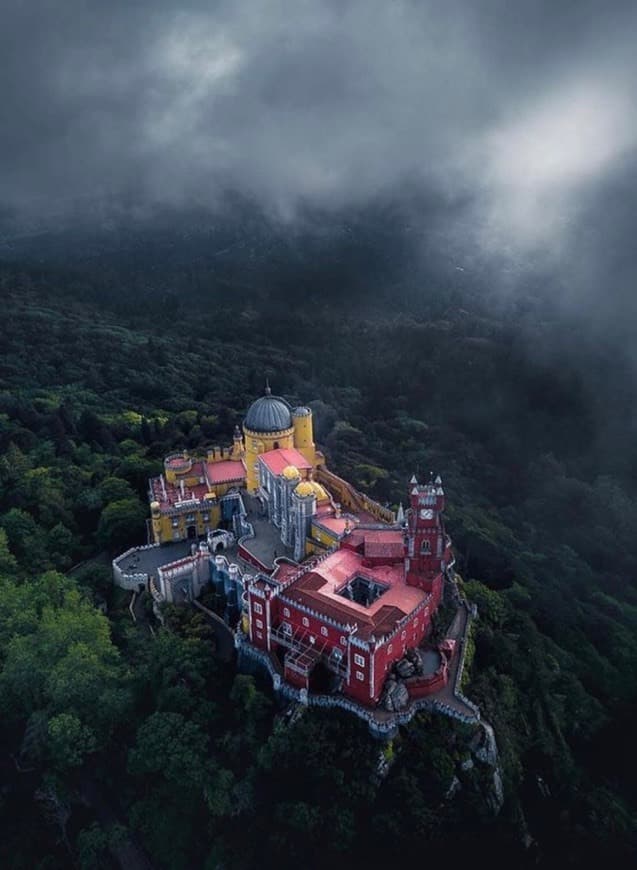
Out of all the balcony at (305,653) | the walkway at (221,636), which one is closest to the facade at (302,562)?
the balcony at (305,653)

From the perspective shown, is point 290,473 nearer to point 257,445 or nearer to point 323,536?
point 323,536

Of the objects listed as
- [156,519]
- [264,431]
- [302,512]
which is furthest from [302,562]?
[156,519]

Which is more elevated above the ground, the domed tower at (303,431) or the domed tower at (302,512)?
the domed tower at (303,431)

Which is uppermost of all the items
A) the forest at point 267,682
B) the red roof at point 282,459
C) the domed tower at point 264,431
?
the domed tower at point 264,431

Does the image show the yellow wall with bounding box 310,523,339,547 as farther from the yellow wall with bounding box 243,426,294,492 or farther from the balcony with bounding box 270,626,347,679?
the yellow wall with bounding box 243,426,294,492

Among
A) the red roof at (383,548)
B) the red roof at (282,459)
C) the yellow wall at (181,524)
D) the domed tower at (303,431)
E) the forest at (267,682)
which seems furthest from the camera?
the domed tower at (303,431)

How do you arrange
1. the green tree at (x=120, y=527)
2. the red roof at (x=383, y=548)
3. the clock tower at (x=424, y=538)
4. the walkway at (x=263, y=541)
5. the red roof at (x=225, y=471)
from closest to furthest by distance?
1. the clock tower at (x=424, y=538)
2. the red roof at (x=383, y=548)
3. the walkway at (x=263, y=541)
4. the green tree at (x=120, y=527)
5. the red roof at (x=225, y=471)

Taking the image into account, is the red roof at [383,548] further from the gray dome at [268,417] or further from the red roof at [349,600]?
the gray dome at [268,417]

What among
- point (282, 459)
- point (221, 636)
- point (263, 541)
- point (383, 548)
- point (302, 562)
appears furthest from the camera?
point (282, 459)
